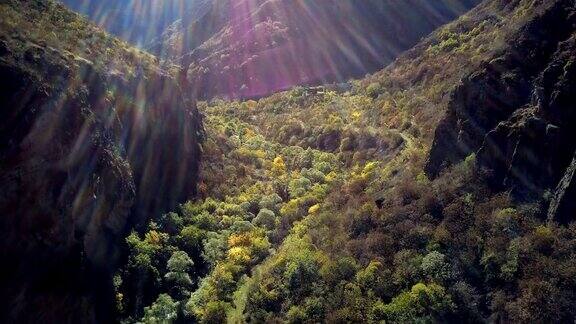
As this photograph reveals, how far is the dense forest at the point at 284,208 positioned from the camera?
24.5 m

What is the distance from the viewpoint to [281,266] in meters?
30.6

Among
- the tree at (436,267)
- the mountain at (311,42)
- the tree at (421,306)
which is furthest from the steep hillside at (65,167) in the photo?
the mountain at (311,42)

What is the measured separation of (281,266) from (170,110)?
2439 cm

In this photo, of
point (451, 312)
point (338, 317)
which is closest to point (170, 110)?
point (338, 317)

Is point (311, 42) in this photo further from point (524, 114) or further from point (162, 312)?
point (162, 312)

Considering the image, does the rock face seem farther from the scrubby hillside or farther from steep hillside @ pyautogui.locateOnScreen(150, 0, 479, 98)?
steep hillside @ pyautogui.locateOnScreen(150, 0, 479, 98)

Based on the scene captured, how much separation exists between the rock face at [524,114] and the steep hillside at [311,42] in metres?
66.6

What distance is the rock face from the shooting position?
26688 mm

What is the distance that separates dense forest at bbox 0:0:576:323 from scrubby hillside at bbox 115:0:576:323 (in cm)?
10

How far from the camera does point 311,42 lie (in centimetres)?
10806

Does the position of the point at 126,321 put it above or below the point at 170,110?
below

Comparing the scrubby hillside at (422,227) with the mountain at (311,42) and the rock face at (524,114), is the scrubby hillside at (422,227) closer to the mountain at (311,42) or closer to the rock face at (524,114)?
the rock face at (524,114)

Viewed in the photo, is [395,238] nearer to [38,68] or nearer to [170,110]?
[38,68]

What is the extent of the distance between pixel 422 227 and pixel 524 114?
30.0ft
